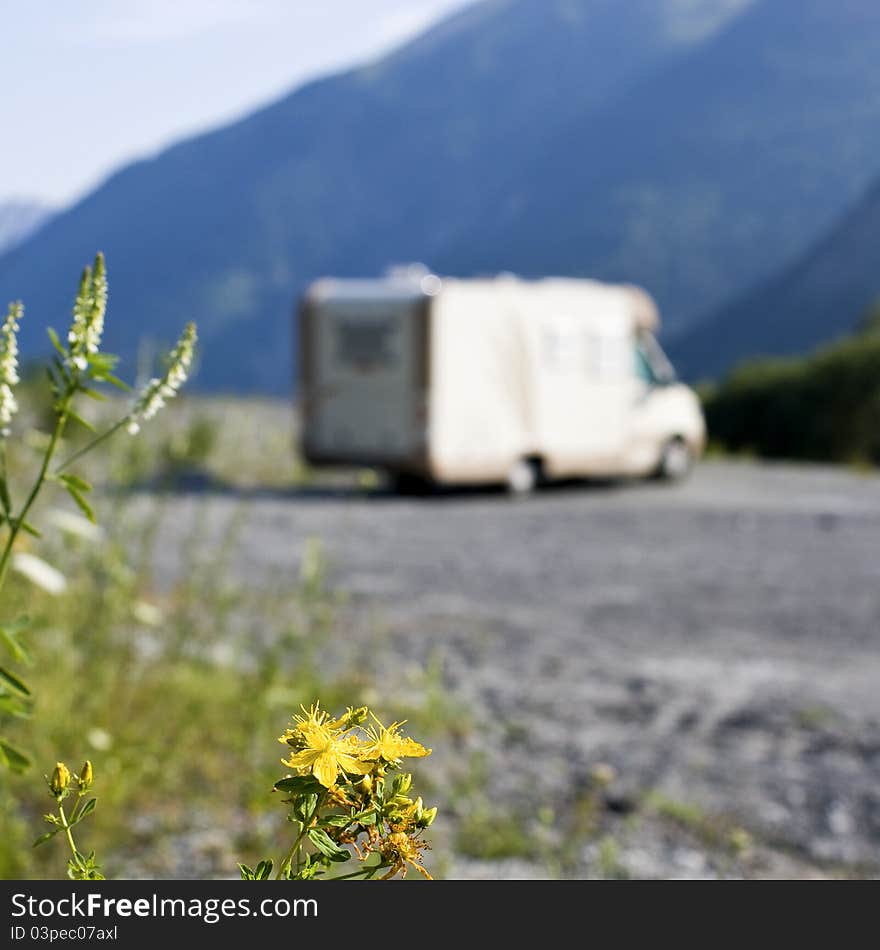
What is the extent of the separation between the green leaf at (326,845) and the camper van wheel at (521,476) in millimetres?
12403

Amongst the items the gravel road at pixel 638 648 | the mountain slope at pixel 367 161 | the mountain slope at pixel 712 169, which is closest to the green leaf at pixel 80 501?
the gravel road at pixel 638 648

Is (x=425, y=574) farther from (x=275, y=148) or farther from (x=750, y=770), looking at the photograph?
(x=275, y=148)

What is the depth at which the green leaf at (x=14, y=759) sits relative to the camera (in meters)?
0.77

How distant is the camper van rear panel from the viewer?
1255cm

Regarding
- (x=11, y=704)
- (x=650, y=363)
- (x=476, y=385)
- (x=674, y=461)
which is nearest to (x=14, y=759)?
(x=11, y=704)

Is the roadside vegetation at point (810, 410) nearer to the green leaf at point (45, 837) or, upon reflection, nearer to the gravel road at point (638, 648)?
the gravel road at point (638, 648)

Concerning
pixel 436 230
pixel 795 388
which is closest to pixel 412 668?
pixel 795 388

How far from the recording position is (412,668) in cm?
570

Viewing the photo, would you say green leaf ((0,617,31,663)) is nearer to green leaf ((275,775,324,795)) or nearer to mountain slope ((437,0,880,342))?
green leaf ((275,775,324,795))

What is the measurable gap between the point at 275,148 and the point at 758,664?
573 feet

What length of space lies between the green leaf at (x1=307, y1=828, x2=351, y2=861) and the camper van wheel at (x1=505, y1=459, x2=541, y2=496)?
12403mm

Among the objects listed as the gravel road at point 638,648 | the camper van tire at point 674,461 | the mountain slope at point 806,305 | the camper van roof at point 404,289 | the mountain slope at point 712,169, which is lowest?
the gravel road at point 638,648

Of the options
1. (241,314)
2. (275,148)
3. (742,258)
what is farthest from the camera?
(275,148)

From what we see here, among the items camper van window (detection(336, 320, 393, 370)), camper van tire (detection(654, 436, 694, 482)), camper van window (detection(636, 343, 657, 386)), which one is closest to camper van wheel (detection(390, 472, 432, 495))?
camper van window (detection(336, 320, 393, 370))
